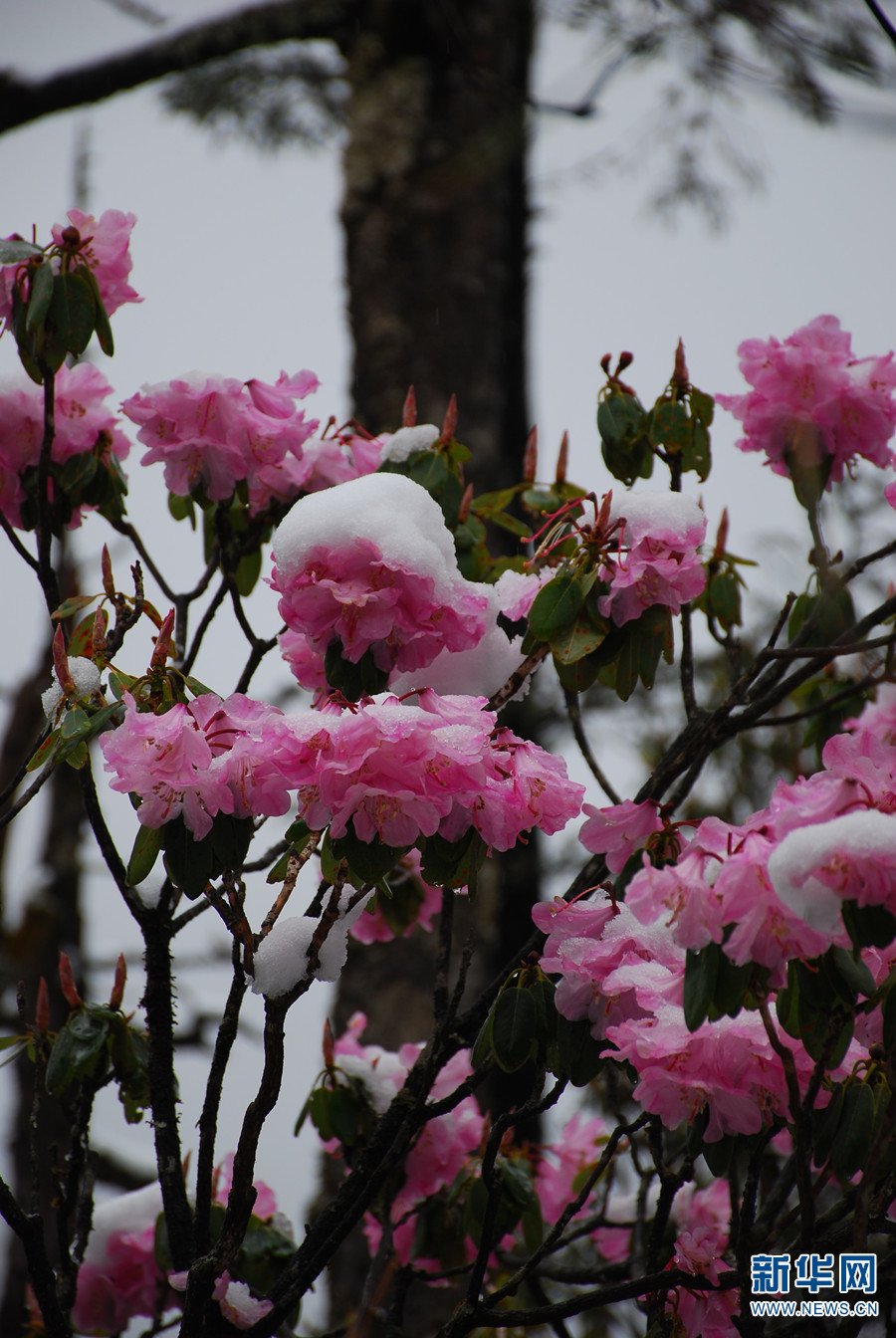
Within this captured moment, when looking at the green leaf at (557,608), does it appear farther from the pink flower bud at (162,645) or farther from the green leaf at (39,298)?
the green leaf at (39,298)

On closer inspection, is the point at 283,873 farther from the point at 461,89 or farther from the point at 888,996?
the point at 461,89

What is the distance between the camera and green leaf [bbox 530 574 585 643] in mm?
1348

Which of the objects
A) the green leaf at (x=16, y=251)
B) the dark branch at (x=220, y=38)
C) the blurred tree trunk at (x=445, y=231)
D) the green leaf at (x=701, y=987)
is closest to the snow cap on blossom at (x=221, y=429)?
the green leaf at (x=16, y=251)

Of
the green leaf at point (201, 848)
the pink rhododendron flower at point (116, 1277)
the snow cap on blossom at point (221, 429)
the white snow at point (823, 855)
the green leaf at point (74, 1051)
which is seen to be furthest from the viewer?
the pink rhododendron flower at point (116, 1277)

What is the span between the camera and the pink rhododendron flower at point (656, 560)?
4.37 feet

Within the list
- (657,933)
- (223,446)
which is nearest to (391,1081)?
(657,933)

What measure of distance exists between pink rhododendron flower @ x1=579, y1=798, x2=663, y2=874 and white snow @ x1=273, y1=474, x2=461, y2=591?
30cm

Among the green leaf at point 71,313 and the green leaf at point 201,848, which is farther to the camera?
the green leaf at point 71,313

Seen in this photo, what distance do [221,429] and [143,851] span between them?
2.19 ft

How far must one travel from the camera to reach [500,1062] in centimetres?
125

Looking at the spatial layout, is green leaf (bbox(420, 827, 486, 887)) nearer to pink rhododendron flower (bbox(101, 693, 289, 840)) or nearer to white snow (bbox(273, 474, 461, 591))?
pink rhododendron flower (bbox(101, 693, 289, 840))

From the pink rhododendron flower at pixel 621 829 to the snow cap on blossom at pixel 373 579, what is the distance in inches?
9.9

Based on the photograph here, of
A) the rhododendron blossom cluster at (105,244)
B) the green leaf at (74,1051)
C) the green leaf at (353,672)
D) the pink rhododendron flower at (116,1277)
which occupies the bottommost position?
the pink rhododendron flower at (116,1277)

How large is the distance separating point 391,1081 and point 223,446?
0.98 meters
